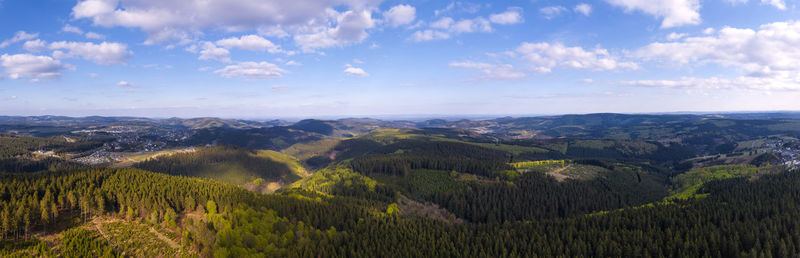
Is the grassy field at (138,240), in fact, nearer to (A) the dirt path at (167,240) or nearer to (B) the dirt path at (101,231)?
(A) the dirt path at (167,240)

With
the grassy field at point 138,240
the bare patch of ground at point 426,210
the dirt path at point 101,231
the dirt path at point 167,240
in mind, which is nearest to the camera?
the dirt path at point 101,231

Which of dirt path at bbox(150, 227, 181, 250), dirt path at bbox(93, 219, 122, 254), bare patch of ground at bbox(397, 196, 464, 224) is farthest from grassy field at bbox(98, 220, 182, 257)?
bare patch of ground at bbox(397, 196, 464, 224)

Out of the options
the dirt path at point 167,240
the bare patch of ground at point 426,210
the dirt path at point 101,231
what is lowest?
the bare patch of ground at point 426,210

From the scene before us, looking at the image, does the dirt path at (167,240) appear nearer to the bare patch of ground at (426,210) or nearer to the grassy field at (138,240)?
the grassy field at (138,240)

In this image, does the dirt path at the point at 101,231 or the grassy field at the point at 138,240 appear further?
the grassy field at the point at 138,240

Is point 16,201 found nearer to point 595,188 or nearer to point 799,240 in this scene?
point 799,240

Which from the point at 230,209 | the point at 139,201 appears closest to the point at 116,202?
the point at 139,201

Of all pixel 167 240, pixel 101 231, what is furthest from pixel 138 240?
pixel 101 231

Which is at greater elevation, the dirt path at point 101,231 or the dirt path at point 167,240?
the dirt path at point 101,231

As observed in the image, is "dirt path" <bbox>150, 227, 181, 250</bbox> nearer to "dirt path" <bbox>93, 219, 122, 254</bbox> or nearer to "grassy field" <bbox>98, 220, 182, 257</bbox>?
"grassy field" <bbox>98, 220, 182, 257</bbox>

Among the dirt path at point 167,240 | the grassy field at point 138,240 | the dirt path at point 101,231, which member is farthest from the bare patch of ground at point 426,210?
the dirt path at point 101,231

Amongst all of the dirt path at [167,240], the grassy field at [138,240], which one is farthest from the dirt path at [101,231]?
the dirt path at [167,240]

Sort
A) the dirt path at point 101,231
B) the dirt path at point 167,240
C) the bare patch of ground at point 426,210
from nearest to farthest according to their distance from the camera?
1. the dirt path at point 101,231
2. the dirt path at point 167,240
3. the bare patch of ground at point 426,210
